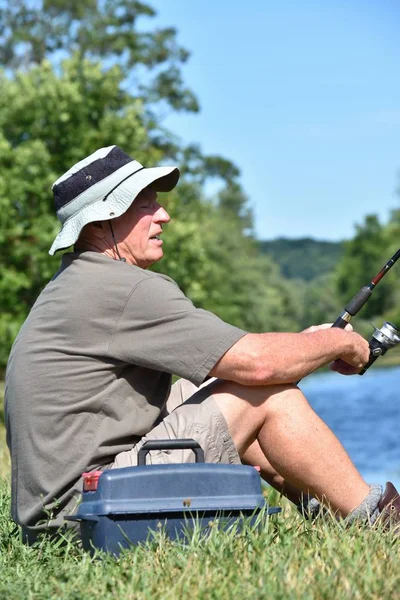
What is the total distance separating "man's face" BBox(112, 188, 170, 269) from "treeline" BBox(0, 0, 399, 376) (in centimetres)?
1187

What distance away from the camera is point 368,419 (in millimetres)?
24797

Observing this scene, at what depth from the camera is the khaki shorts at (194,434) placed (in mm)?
3557

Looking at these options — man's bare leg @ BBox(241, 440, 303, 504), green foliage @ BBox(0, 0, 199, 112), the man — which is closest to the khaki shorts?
the man

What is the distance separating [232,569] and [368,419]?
2232cm

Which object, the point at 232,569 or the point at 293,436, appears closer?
the point at 232,569

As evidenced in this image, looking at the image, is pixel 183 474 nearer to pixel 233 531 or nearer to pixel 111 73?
pixel 233 531

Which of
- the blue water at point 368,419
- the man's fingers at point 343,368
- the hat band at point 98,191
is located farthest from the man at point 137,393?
the blue water at point 368,419

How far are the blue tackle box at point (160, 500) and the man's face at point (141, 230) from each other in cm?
85

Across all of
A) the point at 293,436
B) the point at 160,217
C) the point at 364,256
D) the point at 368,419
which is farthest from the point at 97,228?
the point at 364,256

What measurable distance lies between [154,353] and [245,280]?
1548 inches

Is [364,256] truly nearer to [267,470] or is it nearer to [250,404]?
[267,470]

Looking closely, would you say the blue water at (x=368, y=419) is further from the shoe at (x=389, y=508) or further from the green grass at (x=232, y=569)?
the green grass at (x=232, y=569)

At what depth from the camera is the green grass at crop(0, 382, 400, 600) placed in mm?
2715

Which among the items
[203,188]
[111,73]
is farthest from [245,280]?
[111,73]
